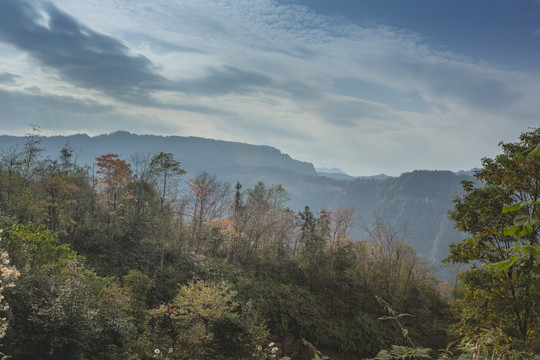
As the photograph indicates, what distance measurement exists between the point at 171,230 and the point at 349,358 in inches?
523

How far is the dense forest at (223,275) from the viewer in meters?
5.95

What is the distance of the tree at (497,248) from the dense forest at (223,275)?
39 mm

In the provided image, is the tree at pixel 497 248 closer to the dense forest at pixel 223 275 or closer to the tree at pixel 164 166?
the dense forest at pixel 223 275

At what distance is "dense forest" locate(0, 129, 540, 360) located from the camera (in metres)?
5.95

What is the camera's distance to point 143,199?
19.0m

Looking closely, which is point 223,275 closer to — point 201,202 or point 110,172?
point 201,202

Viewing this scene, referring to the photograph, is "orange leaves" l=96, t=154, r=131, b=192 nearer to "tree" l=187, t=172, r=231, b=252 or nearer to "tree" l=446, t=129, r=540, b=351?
"tree" l=187, t=172, r=231, b=252

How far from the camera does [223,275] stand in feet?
55.5

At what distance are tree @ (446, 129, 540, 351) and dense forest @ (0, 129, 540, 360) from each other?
4 cm

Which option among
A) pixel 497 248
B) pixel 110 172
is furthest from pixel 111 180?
pixel 497 248


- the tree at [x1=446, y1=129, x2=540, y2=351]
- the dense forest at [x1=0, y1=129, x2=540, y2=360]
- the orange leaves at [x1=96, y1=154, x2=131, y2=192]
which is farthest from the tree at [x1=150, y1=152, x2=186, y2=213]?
the tree at [x1=446, y1=129, x2=540, y2=351]

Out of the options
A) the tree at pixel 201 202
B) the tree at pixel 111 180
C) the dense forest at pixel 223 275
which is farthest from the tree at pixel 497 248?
the tree at pixel 111 180

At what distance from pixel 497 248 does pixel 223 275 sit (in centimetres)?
1354

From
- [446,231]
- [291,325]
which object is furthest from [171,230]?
[446,231]
